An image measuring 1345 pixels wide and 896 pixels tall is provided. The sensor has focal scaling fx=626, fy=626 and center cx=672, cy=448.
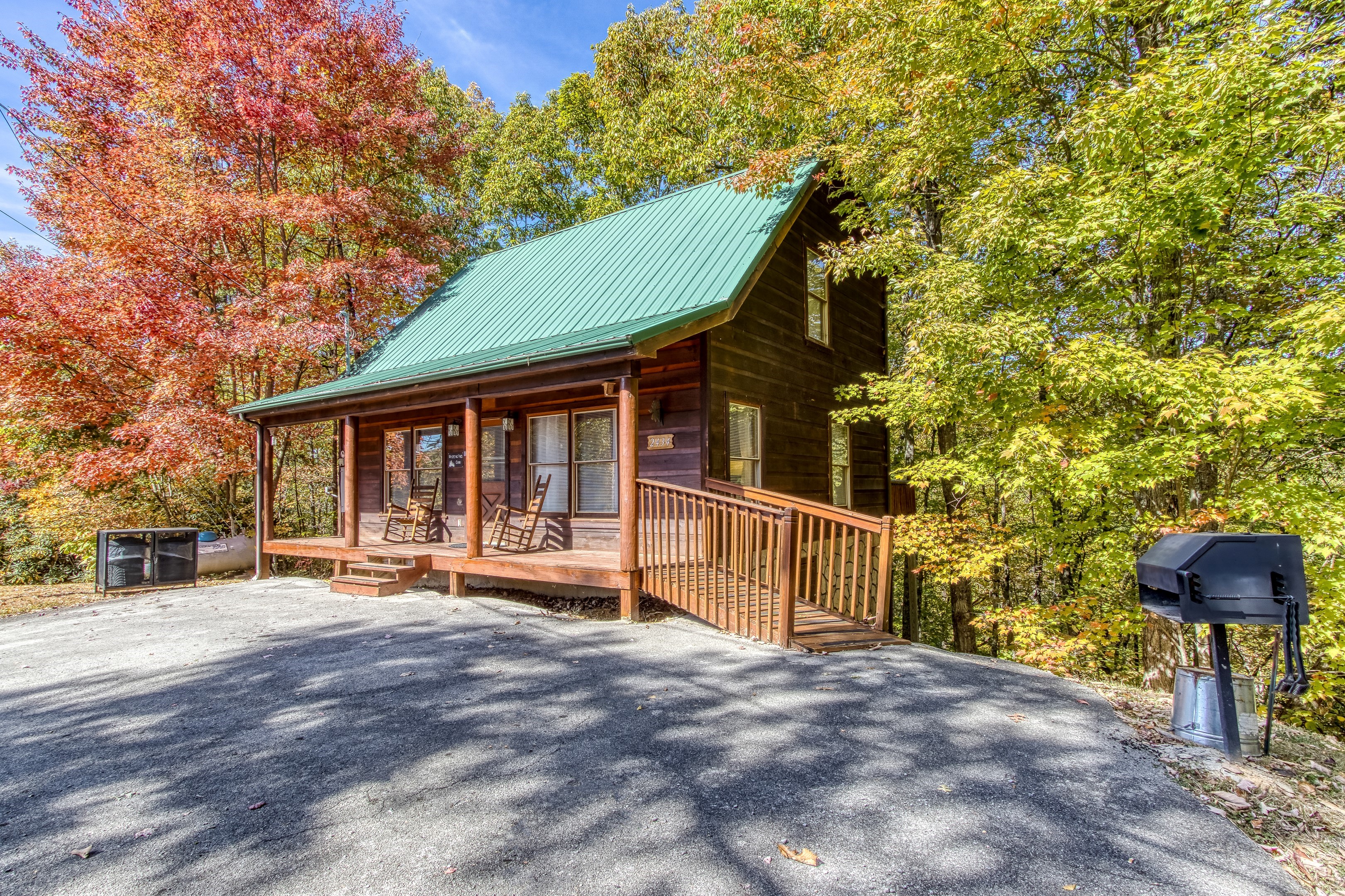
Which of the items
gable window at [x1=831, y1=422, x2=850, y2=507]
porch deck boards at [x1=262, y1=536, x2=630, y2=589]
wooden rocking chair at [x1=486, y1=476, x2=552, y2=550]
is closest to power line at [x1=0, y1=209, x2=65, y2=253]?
porch deck boards at [x1=262, y1=536, x2=630, y2=589]

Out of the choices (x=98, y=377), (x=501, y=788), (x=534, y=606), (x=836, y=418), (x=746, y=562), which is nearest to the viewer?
(x=501, y=788)

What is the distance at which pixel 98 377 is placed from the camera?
12.4 meters

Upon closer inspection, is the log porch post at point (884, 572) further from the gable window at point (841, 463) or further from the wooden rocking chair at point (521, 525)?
the wooden rocking chair at point (521, 525)

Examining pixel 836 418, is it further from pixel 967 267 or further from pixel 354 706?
pixel 354 706

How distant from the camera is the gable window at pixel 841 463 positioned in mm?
10477

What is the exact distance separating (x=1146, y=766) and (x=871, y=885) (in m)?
2.09

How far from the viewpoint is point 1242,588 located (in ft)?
11.1

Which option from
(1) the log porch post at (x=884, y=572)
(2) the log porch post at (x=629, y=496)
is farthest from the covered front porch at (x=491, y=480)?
(1) the log porch post at (x=884, y=572)

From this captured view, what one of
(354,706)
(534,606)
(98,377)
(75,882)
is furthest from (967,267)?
(98,377)

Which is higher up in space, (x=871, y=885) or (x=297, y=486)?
(x=297, y=486)

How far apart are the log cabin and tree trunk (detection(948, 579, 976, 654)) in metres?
1.56

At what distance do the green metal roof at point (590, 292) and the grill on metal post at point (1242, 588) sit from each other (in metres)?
4.39

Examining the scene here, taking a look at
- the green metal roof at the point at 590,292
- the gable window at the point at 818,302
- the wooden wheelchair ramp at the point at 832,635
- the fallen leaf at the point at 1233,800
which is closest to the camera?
the fallen leaf at the point at 1233,800

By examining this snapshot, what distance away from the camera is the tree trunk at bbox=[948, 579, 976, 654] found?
11.9 metres
